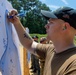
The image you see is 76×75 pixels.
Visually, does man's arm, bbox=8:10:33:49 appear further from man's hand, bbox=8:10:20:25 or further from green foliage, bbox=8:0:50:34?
green foliage, bbox=8:0:50:34

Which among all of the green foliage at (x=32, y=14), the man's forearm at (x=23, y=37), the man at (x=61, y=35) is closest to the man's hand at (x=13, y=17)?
the man's forearm at (x=23, y=37)

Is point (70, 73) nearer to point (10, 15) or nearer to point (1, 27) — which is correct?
point (1, 27)

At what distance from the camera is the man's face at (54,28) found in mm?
2297

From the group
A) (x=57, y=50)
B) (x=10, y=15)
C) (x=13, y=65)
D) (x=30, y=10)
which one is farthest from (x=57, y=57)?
(x=30, y=10)

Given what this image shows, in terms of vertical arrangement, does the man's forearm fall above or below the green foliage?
above

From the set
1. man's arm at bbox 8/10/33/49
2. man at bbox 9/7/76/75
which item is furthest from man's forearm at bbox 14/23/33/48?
man at bbox 9/7/76/75

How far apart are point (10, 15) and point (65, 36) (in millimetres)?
587

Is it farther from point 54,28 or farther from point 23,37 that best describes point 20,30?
point 54,28

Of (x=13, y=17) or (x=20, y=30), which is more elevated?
(x=13, y=17)

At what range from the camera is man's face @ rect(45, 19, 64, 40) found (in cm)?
230

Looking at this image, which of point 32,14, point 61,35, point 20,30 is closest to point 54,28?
point 61,35

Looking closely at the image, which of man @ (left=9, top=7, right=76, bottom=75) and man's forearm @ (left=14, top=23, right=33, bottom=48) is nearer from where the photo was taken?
man @ (left=9, top=7, right=76, bottom=75)

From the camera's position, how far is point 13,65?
242 centimetres

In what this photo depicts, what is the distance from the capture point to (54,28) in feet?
7.55
